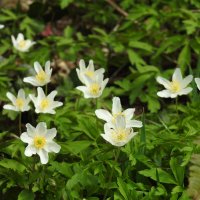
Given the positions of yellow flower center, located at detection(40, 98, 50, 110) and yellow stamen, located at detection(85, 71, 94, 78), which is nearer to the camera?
yellow flower center, located at detection(40, 98, 50, 110)

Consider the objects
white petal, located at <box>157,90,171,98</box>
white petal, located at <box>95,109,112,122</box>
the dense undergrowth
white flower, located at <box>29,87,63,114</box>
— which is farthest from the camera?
white petal, located at <box>157,90,171,98</box>

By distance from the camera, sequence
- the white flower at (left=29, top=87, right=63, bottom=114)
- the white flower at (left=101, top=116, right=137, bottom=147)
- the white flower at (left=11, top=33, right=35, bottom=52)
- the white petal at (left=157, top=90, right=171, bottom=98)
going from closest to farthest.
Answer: the white flower at (left=101, top=116, right=137, bottom=147)
the white flower at (left=29, top=87, right=63, bottom=114)
the white petal at (left=157, top=90, right=171, bottom=98)
the white flower at (left=11, top=33, right=35, bottom=52)

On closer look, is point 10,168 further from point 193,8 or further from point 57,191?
point 193,8

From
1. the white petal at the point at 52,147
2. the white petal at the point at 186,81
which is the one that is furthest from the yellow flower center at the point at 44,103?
the white petal at the point at 186,81

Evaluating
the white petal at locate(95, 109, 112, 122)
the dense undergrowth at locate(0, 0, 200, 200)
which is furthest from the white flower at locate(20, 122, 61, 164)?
the white petal at locate(95, 109, 112, 122)

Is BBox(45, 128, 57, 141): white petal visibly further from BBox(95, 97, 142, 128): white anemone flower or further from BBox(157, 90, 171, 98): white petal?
BBox(157, 90, 171, 98): white petal

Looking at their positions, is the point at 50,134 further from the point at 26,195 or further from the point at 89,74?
the point at 89,74
